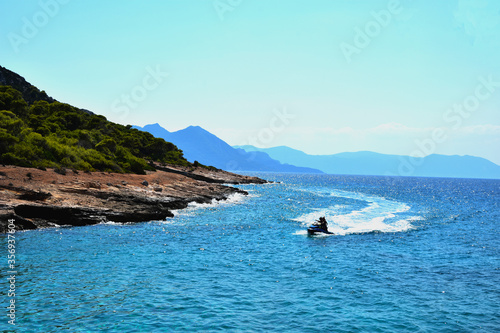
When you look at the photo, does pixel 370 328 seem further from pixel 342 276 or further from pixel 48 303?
pixel 48 303

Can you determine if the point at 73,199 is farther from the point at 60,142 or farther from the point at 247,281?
the point at 60,142

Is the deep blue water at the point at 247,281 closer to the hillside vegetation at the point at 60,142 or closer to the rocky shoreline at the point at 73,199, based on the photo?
the rocky shoreline at the point at 73,199

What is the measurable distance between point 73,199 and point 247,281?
28.8 m

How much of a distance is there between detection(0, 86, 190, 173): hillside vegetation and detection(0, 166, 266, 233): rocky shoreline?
4.98 m

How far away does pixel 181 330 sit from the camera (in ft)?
48.2

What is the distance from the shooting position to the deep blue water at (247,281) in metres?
15.9

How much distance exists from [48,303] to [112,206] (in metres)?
27.5

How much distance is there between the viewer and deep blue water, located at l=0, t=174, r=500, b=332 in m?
15.9

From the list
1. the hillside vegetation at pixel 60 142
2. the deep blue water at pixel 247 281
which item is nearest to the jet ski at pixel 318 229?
the deep blue water at pixel 247 281

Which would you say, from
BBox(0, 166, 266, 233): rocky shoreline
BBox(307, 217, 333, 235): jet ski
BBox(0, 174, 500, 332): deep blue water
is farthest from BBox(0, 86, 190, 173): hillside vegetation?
BBox(307, 217, 333, 235): jet ski

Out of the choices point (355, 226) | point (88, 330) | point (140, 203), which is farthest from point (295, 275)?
point (140, 203)

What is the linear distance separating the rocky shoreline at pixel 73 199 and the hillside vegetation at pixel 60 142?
16.3 feet

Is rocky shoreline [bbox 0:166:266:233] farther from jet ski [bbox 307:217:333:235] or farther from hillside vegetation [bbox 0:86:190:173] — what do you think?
jet ski [bbox 307:217:333:235]

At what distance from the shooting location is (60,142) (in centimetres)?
6588
